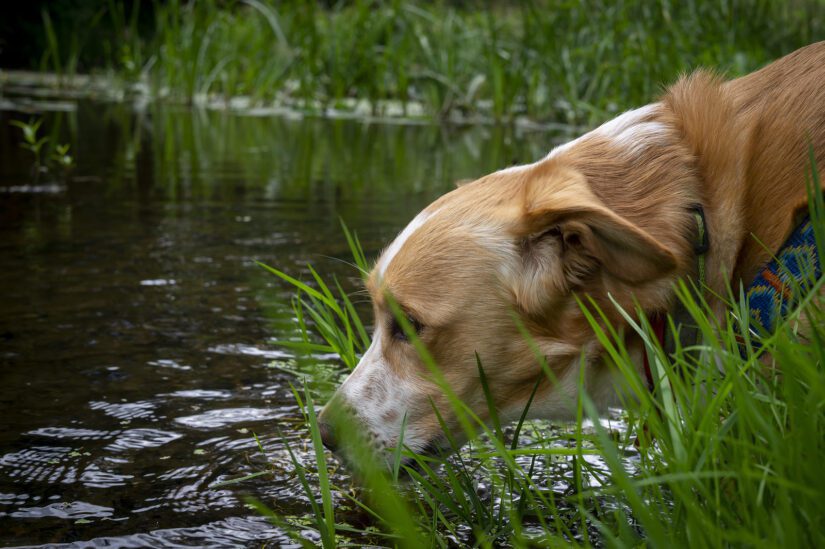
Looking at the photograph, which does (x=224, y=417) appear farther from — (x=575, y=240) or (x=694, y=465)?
(x=694, y=465)

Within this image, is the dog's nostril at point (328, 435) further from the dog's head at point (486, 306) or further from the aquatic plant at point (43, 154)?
the aquatic plant at point (43, 154)

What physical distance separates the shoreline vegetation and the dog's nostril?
8361mm

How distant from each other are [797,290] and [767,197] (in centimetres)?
50

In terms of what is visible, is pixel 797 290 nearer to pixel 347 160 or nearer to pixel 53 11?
pixel 347 160

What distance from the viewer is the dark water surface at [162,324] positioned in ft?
9.66

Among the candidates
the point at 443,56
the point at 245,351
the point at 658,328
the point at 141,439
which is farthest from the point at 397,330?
the point at 443,56

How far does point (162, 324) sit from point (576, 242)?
2398 mm

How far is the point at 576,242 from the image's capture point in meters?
2.77

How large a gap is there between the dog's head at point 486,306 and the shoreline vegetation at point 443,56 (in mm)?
8034

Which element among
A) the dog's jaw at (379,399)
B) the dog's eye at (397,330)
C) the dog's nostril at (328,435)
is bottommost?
the dog's nostril at (328,435)

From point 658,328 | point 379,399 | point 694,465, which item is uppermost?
point 658,328

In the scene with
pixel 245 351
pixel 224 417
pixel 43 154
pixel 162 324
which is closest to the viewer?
pixel 224 417

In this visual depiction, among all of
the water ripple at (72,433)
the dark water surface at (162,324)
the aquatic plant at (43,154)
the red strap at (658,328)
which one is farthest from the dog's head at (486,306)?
the aquatic plant at (43,154)

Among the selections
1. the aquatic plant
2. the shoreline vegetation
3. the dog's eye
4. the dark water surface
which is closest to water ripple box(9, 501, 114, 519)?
the dark water surface
